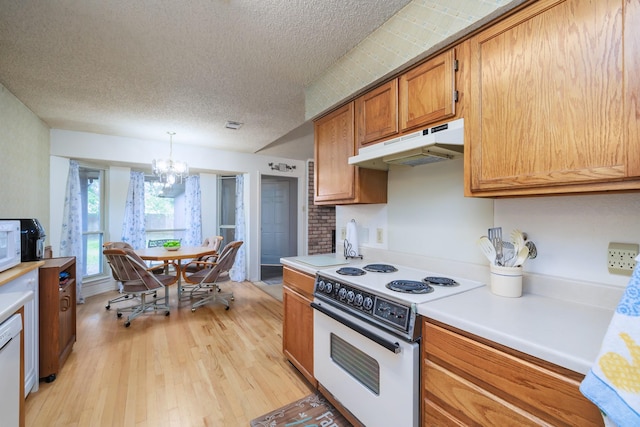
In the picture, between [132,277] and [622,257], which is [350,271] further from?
[132,277]

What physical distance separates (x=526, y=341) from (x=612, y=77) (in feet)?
2.92

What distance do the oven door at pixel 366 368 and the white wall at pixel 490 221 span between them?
0.74m

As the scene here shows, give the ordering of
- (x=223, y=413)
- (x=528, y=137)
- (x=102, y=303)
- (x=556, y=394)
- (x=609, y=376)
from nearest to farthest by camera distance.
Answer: (x=609, y=376)
(x=556, y=394)
(x=528, y=137)
(x=223, y=413)
(x=102, y=303)

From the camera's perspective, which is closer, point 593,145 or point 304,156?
point 593,145

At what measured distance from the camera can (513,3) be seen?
3.57ft

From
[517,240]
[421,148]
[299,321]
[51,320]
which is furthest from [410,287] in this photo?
[51,320]

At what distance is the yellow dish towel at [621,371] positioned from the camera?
616mm

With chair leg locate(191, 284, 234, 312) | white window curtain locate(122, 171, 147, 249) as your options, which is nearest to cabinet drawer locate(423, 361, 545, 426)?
chair leg locate(191, 284, 234, 312)

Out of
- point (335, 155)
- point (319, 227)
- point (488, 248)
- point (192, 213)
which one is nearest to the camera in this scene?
point (488, 248)

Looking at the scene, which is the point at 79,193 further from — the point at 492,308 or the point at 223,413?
the point at 492,308

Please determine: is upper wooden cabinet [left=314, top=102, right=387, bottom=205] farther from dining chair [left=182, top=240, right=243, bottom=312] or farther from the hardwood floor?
dining chair [left=182, top=240, right=243, bottom=312]

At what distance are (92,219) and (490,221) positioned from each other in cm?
515

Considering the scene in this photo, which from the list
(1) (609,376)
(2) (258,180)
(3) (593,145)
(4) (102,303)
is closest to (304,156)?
(2) (258,180)

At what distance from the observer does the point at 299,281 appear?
78.6 inches
